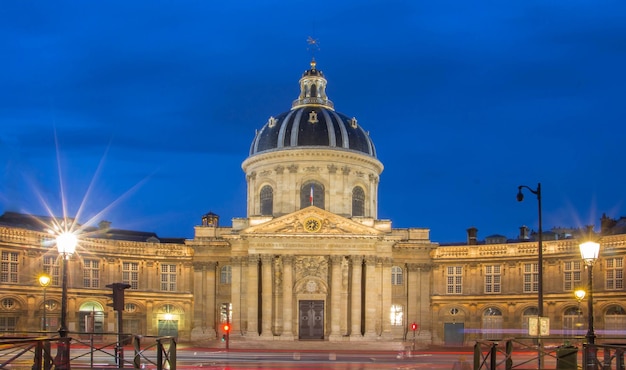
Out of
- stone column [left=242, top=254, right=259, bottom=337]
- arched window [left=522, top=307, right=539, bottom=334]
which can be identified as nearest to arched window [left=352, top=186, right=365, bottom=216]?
stone column [left=242, top=254, right=259, bottom=337]

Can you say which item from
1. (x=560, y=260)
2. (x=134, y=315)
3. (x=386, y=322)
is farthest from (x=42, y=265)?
(x=560, y=260)

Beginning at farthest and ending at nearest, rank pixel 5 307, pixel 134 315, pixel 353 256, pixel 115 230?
pixel 115 230, pixel 134 315, pixel 353 256, pixel 5 307

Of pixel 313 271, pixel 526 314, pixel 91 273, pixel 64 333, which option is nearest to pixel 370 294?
pixel 313 271

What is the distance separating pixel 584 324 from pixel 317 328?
855 inches

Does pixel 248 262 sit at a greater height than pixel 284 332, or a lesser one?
greater

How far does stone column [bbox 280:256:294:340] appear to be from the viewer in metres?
69.8

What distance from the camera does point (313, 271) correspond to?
233 feet

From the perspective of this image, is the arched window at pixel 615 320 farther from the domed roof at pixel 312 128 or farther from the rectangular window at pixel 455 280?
the domed roof at pixel 312 128

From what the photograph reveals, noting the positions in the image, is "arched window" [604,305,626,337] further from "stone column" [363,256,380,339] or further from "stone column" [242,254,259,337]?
"stone column" [242,254,259,337]

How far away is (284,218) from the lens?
70.1 metres

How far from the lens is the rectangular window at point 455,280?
76938mm

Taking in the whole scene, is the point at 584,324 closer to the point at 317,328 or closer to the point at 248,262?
the point at 317,328

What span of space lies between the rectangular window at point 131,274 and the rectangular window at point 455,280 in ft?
91.1

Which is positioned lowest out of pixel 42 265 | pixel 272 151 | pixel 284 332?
pixel 284 332
